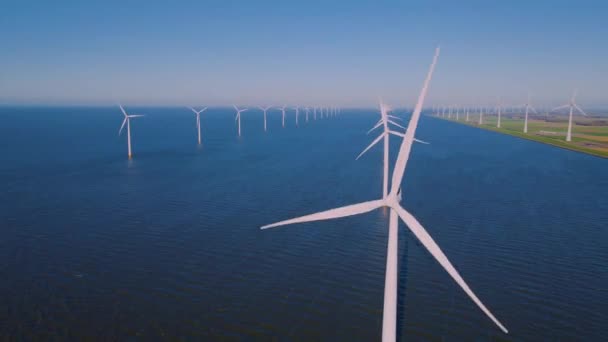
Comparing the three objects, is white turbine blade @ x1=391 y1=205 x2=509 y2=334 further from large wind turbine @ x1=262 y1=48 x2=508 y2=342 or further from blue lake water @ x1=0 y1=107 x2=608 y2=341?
blue lake water @ x1=0 y1=107 x2=608 y2=341

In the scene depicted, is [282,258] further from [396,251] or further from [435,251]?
[435,251]

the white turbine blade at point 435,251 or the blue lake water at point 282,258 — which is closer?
the white turbine blade at point 435,251

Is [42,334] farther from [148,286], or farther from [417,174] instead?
[417,174]

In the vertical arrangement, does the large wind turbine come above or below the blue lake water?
above

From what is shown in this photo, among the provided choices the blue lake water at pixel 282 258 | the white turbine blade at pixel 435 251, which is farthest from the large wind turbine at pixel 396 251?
the blue lake water at pixel 282 258

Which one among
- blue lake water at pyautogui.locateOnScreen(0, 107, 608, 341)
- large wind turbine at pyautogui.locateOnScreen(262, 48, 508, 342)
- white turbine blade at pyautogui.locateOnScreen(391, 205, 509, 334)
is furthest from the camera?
blue lake water at pyautogui.locateOnScreen(0, 107, 608, 341)

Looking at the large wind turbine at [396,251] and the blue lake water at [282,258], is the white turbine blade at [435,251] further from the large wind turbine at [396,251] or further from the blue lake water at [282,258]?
the blue lake water at [282,258]

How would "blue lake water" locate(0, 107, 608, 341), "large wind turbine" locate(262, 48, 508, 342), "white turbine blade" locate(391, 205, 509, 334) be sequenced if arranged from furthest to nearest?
"blue lake water" locate(0, 107, 608, 341), "white turbine blade" locate(391, 205, 509, 334), "large wind turbine" locate(262, 48, 508, 342)

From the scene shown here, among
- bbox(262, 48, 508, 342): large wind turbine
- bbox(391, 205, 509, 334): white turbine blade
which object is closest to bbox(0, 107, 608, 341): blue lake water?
bbox(262, 48, 508, 342): large wind turbine
